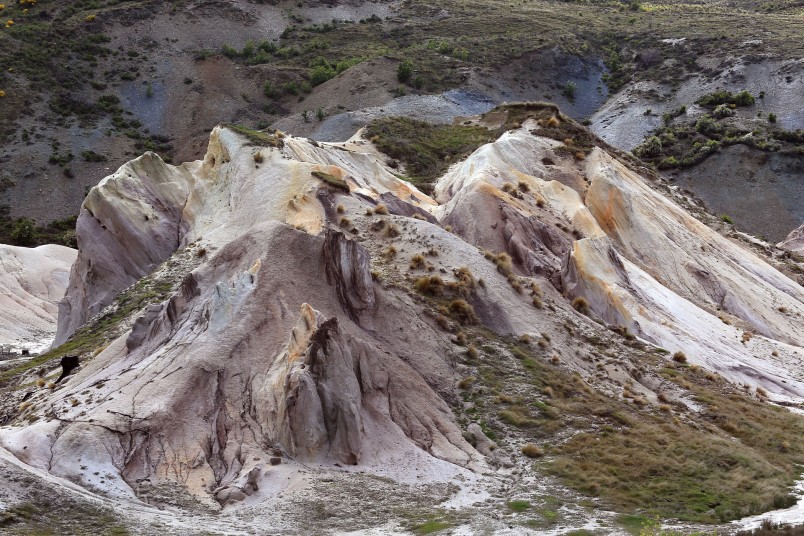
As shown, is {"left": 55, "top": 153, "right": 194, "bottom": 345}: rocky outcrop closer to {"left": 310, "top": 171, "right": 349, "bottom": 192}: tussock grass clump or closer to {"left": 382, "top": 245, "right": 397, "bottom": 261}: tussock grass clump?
{"left": 310, "top": 171, "right": 349, "bottom": 192}: tussock grass clump

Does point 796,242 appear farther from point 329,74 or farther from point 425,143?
point 329,74

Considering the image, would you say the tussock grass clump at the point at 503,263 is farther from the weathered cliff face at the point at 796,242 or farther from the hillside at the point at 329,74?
the hillside at the point at 329,74

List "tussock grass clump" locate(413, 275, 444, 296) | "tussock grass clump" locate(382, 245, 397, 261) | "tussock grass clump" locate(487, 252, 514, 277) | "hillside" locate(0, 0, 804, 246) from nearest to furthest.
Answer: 1. "tussock grass clump" locate(413, 275, 444, 296)
2. "tussock grass clump" locate(382, 245, 397, 261)
3. "tussock grass clump" locate(487, 252, 514, 277)
4. "hillside" locate(0, 0, 804, 246)

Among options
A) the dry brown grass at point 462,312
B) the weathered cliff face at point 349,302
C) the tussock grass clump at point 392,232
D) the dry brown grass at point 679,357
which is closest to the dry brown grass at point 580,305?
the weathered cliff face at point 349,302

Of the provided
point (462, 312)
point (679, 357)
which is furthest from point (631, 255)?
point (462, 312)

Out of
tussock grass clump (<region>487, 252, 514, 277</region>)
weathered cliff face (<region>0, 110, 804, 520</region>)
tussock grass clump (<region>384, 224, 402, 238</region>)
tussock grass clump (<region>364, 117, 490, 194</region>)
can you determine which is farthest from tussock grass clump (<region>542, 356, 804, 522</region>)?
tussock grass clump (<region>364, 117, 490, 194</region>)

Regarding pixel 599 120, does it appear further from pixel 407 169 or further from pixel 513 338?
pixel 513 338

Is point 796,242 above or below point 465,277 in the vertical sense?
below
